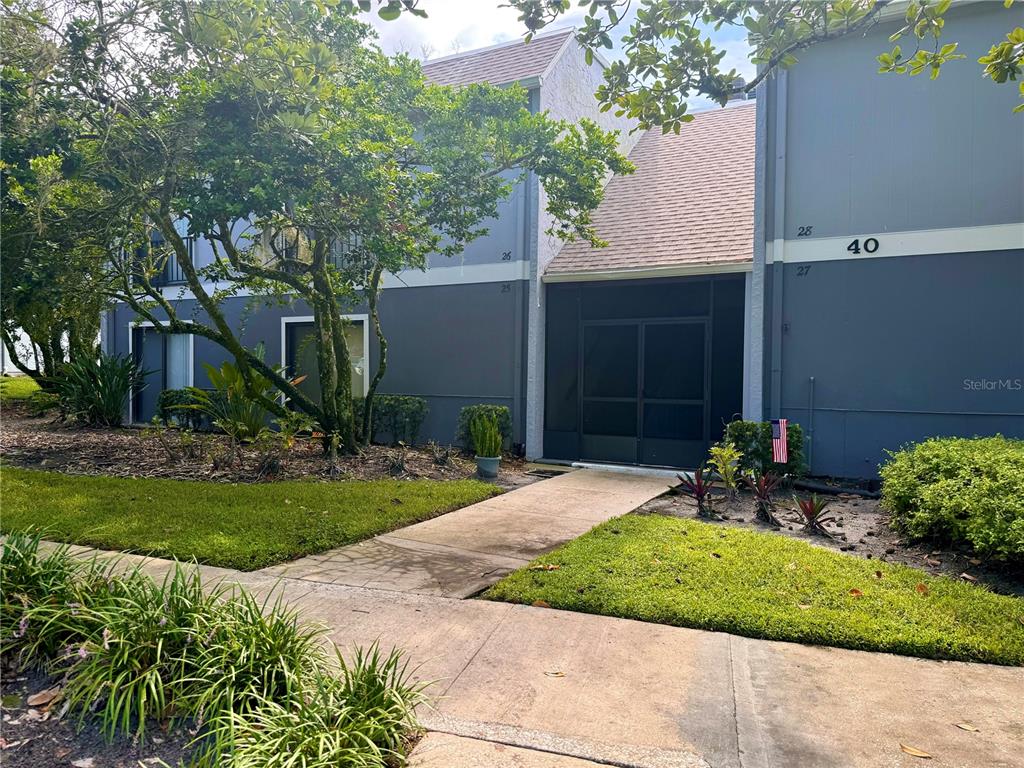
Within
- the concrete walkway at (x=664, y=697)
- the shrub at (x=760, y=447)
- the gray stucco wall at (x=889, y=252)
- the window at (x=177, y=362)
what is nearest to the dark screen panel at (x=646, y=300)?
the gray stucco wall at (x=889, y=252)

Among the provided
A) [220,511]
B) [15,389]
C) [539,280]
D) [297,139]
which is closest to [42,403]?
[15,389]

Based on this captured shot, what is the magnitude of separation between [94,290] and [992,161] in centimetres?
1268

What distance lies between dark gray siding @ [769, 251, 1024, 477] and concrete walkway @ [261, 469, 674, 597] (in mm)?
2702

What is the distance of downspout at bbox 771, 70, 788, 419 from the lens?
9.69m

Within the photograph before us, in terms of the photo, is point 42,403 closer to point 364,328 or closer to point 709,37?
point 364,328

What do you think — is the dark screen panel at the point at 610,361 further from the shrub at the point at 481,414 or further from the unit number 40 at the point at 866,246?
the unit number 40 at the point at 866,246

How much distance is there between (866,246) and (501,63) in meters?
7.55

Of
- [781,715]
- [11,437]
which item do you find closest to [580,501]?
[781,715]

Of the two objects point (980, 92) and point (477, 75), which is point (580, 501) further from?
point (477, 75)

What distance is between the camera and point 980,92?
28.5ft

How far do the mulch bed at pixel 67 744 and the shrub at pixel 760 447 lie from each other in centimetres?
751

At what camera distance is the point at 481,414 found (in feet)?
36.5

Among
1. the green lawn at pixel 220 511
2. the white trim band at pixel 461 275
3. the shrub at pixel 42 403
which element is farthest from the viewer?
the shrub at pixel 42 403

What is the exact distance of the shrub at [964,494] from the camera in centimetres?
496
